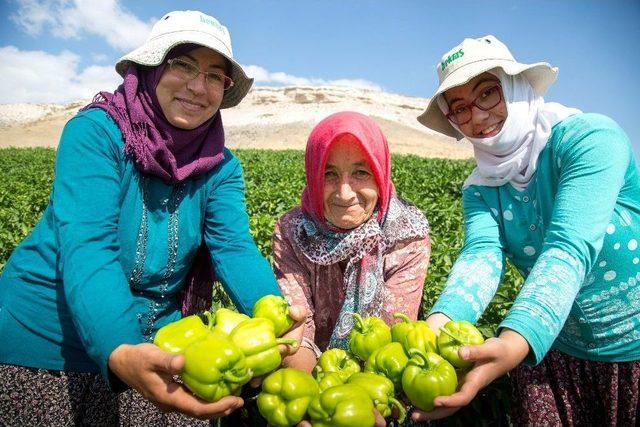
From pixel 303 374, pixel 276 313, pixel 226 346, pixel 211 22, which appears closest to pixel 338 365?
pixel 303 374

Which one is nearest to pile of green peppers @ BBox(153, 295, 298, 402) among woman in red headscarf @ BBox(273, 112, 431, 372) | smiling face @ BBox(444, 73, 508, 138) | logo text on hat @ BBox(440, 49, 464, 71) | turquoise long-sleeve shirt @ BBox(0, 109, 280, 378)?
turquoise long-sleeve shirt @ BBox(0, 109, 280, 378)

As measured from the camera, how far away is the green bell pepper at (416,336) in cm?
172

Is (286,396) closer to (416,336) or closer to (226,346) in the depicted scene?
(226,346)

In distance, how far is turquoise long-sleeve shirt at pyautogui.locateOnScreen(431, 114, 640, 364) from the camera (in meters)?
1.62

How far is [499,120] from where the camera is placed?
2.04 meters

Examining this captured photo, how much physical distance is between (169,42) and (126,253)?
86 centimetres

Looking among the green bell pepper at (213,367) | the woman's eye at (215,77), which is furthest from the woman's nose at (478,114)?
the green bell pepper at (213,367)

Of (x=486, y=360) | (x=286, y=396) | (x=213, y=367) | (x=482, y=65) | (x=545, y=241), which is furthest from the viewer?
(x=482, y=65)

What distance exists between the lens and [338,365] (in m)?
1.92

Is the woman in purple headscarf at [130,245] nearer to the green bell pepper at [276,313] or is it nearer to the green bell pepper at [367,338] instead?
the green bell pepper at [276,313]

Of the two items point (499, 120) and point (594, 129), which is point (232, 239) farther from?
point (594, 129)

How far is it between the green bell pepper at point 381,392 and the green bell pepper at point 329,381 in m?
0.06

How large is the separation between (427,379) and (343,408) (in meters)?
0.29

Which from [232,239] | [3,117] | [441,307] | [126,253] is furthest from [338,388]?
[3,117]
